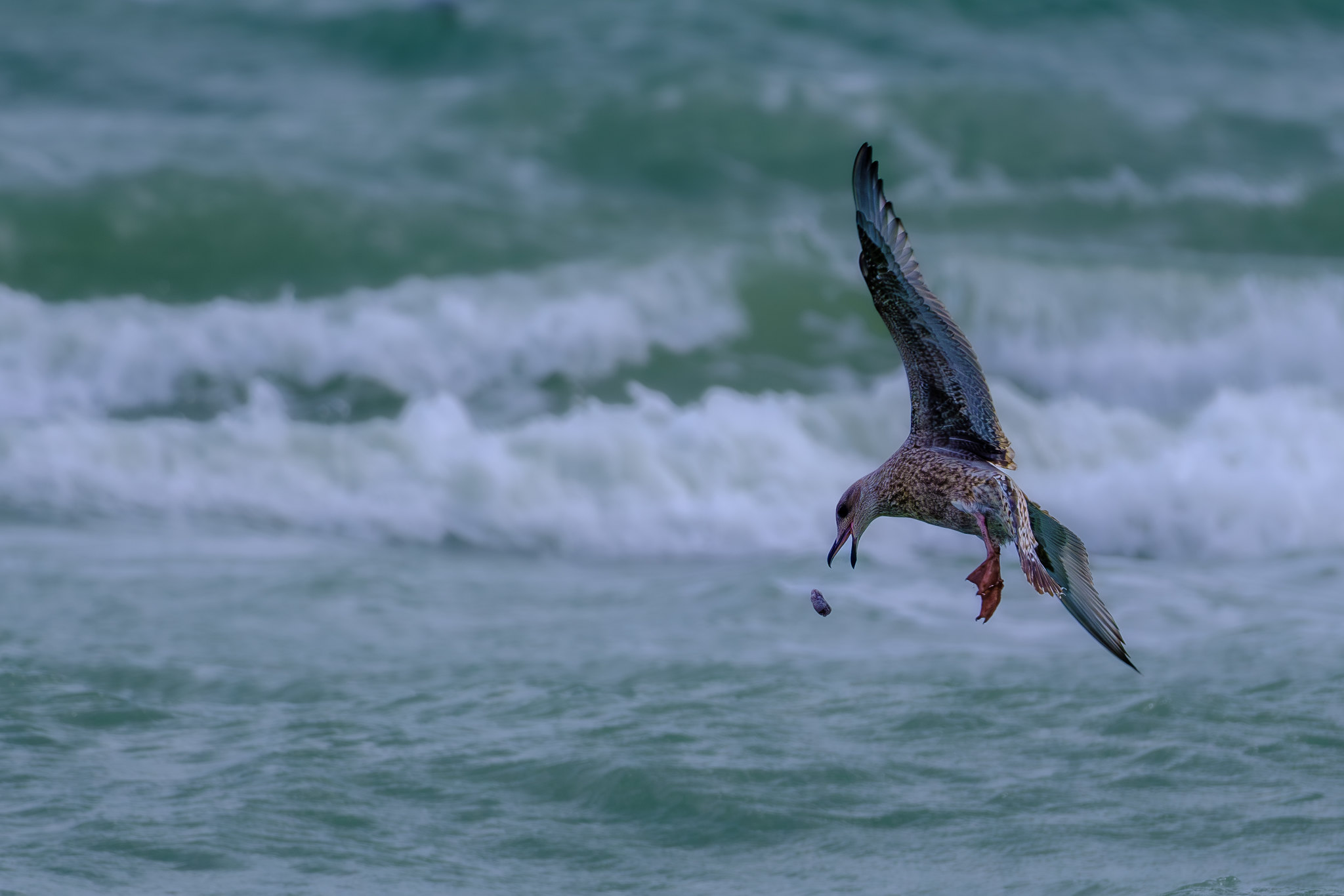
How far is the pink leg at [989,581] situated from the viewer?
3.94 m

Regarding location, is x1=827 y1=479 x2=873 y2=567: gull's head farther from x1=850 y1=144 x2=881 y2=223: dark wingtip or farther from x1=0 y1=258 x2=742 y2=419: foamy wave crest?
x1=0 y1=258 x2=742 y2=419: foamy wave crest

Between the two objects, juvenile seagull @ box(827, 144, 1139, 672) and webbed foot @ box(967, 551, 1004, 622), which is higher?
juvenile seagull @ box(827, 144, 1139, 672)

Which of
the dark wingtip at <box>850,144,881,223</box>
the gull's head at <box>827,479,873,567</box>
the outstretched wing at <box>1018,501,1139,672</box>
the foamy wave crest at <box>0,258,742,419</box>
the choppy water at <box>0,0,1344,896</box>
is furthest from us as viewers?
the foamy wave crest at <box>0,258,742,419</box>

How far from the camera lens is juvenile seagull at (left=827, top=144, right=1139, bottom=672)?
417 cm

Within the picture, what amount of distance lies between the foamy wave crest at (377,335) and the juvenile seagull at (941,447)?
21.3 feet

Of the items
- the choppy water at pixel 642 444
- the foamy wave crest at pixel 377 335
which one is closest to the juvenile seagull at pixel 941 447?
the choppy water at pixel 642 444

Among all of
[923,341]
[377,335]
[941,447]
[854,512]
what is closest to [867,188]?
[923,341]

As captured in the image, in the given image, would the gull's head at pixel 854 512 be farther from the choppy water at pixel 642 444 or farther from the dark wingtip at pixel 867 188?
the choppy water at pixel 642 444

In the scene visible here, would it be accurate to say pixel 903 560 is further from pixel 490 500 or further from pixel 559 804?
pixel 559 804

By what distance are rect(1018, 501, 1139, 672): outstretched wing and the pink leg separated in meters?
0.17

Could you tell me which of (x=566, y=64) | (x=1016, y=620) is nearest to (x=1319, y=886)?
(x=1016, y=620)

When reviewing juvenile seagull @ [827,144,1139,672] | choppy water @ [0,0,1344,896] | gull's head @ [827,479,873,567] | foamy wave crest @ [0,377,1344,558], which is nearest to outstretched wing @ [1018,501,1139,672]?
juvenile seagull @ [827,144,1139,672]

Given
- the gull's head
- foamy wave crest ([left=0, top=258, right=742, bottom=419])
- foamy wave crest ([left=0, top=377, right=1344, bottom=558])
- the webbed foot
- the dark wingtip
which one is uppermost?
foamy wave crest ([left=0, top=258, right=742, bottom=419])

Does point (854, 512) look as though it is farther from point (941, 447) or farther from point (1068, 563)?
point (1068, 563)
